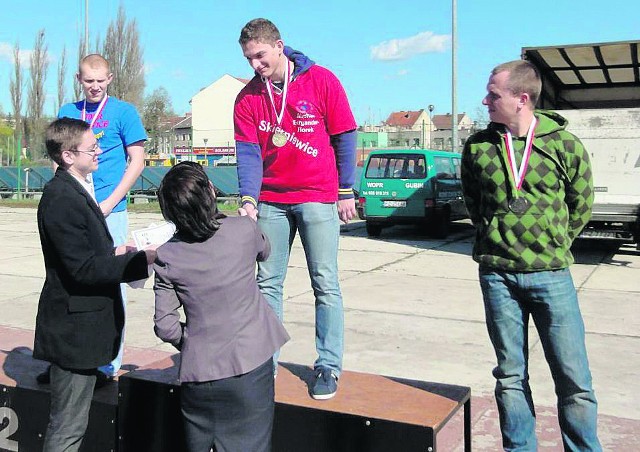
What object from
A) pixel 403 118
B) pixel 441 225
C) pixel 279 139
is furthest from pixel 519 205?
pixel 403 118

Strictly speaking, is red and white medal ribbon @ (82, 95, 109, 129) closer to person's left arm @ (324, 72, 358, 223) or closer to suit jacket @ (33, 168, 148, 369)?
suit jacket @ (33, 168, 148, 369)

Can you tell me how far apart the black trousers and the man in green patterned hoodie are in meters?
1.16

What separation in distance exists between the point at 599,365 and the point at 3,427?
418cm

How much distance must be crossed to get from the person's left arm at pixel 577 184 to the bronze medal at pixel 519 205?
0.21 meters

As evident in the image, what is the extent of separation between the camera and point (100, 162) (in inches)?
153

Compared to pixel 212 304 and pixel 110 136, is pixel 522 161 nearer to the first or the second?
pixel 212 304

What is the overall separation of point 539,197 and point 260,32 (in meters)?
1.44

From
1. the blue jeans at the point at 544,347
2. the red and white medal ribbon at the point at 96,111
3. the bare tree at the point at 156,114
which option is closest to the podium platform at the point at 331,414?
the blue jeans at the point at 544,347

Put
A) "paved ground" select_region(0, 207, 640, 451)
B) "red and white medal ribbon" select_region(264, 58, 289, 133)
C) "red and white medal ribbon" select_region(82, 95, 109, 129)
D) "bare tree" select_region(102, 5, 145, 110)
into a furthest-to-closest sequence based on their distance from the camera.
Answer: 1. "bare tree" select_region(102, 5, 145, 110)
2. "paved ground" select_region(0, 207, 640, 451)
3. "red and white medal ribbon" select_region(82, 95, 109, 129)
4. "red and white medal ribbon" select_region(264, 58, 289, 133)

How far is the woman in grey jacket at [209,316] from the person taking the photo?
2.46m

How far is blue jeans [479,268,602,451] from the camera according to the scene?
2.97 metres

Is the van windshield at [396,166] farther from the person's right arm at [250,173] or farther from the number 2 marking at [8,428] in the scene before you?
the number 2 marking at [8,428]

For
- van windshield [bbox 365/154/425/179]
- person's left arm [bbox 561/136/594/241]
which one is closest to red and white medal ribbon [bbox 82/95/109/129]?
person's left arm [bbox 561/136/594/241]

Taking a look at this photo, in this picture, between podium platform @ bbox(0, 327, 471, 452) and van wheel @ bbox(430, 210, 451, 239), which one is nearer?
podium platform @ bbox(0, 327, 471, 452)
